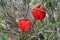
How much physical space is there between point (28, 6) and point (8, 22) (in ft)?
0.58

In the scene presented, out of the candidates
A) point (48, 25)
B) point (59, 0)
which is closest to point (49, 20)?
point (48, 25)

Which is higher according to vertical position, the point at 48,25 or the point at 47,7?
the point at 47,7

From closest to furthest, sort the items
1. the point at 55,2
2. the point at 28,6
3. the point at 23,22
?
the point at 23,22, the point at 55,2, the point at 28,6

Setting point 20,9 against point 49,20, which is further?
point 20,9

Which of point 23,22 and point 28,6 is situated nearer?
point 23,22

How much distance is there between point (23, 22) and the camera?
0.76 m

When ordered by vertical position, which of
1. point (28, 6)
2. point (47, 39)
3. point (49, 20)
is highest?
point (28, 6)

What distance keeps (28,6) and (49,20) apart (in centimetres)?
20

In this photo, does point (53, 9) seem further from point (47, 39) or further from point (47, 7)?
point (47, 39)

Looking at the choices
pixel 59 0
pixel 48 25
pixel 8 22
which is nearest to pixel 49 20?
pixel 48 25

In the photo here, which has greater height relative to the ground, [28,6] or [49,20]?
[28,6]

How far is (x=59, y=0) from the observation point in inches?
32.8

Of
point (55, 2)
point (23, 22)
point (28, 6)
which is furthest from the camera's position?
point (28, 6)

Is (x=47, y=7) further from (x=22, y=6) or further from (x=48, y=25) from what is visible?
(x=22, y=6)
